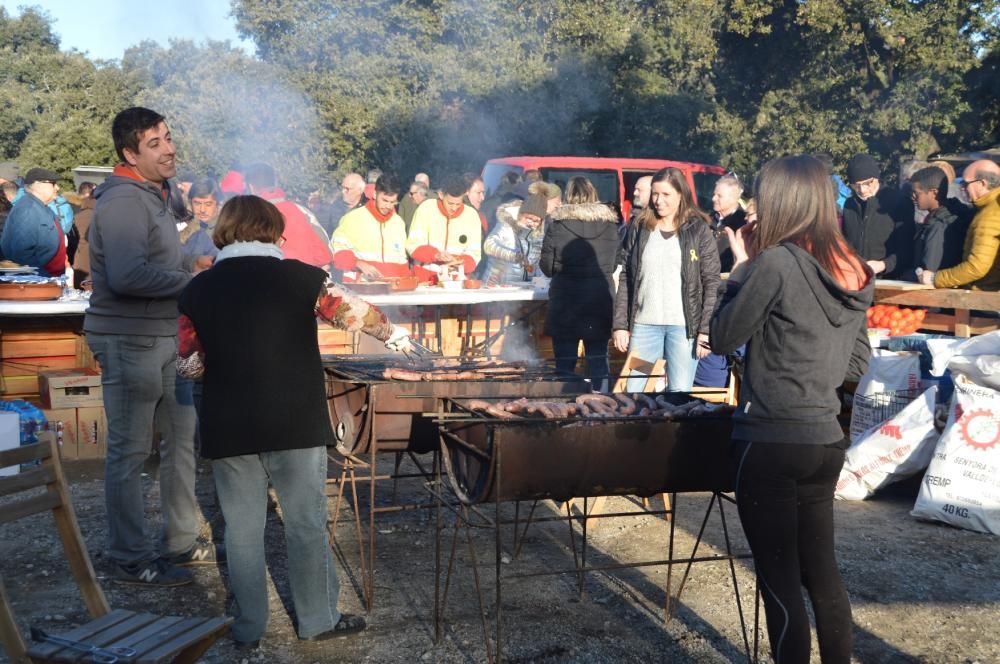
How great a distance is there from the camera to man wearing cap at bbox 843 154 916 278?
8570 millimetres

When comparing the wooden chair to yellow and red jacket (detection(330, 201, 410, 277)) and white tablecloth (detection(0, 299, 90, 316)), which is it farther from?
yellow and red jacket (detection(330, 201, 410, 277))

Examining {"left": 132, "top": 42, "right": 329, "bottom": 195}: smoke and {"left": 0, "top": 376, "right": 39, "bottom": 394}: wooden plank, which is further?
{"left": 132, "top": 42, "right": 329, "bottom": 195}: smoke

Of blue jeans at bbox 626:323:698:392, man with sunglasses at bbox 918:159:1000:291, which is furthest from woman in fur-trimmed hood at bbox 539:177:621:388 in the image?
man with sunglasses at bbox 918:159:1000:291

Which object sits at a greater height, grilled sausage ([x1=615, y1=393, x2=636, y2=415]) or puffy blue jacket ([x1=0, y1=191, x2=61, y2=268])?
puffy blue jacket ([x1=0, y1=191, x2=61, y2=268])

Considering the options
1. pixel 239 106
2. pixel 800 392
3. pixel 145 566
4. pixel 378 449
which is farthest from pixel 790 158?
pixel 239 106

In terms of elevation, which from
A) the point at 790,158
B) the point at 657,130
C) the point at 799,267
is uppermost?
the point at 657,130

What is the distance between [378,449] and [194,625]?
5.33ft

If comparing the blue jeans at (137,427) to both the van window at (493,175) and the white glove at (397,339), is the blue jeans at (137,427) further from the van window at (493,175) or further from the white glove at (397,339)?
the van window at (493,175)

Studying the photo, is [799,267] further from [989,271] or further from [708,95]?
[708,95]

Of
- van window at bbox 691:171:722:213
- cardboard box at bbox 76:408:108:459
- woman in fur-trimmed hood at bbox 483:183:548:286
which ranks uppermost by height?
van window at bbox 691:171:722:213

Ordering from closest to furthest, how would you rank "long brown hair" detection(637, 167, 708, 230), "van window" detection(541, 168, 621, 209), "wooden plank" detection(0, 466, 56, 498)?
"wooden plank" detection(0, 466, 56, 498) < "long brown hair" detection(637, 167, 708, 230) < "van window" detection(541, 168, 621, 209)

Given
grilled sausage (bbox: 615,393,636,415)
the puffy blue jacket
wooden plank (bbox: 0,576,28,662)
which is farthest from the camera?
the puffy blue jacket

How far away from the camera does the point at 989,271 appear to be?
7355 millimetres

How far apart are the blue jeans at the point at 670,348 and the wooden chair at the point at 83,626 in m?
3.69
